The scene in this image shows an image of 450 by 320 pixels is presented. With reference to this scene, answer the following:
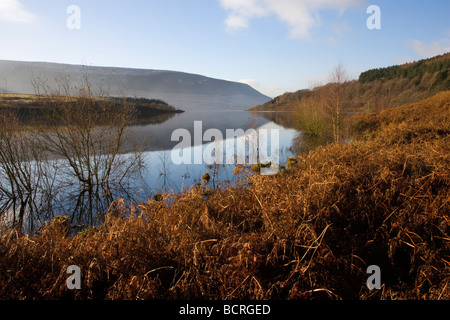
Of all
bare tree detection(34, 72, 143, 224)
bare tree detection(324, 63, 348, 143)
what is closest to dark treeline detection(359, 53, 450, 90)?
bare tree detection(324, 63, 348, 143)

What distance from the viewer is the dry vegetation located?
2922 millimetres

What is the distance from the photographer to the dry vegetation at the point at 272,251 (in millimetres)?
2922

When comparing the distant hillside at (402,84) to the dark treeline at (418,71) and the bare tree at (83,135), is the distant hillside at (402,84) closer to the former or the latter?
the dark treeline at (418,71)

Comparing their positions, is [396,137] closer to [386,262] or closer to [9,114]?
[386,262]

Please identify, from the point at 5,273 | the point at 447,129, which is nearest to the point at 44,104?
the point at 5,273

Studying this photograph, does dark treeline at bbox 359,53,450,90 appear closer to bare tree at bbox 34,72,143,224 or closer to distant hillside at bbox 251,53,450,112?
distant hillside at bbox 251,53,450,112

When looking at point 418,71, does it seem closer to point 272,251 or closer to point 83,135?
point 83,135

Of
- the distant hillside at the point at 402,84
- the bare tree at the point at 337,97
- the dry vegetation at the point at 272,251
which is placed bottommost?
the dry vegetation at the point at 272,251

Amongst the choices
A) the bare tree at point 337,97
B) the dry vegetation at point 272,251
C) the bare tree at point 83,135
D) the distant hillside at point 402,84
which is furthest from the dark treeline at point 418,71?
the bare tree at point 83,135

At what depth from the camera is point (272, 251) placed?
335 cm

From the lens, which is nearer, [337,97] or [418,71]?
[337,97]

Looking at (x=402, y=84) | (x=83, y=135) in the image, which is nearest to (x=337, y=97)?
(x=83, y=135)

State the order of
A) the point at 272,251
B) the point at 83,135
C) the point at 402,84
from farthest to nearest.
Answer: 1. the point at 402,84
2. the point at 83,135
3. the point at 272,251

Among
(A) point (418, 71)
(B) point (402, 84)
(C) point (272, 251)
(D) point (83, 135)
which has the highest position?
(A) point (418, 71)
